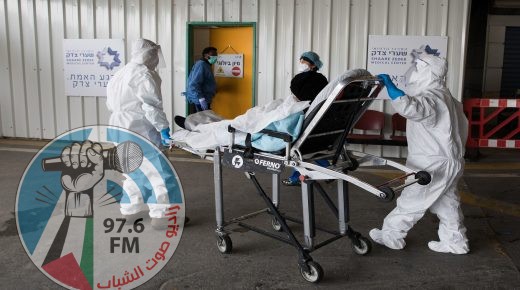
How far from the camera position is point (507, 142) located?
7348 mm

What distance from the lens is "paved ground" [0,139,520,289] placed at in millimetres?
3516

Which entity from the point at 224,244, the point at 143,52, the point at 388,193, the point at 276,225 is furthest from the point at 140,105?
the point at 388,193

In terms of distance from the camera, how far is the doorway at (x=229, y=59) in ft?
26.7

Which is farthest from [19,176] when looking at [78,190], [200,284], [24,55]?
[200,284]

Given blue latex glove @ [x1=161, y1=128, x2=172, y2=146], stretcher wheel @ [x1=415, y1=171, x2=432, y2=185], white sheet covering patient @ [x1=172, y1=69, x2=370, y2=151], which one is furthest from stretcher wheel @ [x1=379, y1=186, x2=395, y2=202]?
blue latex glove @ [x1=161, y1=128, x2=172, y2=146]

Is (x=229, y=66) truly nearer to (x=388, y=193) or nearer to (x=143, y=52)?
(x=143, y=52)

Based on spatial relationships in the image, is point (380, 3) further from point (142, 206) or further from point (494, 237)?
point (142, 206)

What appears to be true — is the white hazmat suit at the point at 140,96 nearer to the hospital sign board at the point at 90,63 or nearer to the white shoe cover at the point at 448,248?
the white shoe cover at the point at 448,248

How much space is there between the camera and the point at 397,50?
296 inches

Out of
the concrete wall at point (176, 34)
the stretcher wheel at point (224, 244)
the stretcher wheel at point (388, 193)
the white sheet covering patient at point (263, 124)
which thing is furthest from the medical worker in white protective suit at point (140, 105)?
the concrete wall at point (176, 34)

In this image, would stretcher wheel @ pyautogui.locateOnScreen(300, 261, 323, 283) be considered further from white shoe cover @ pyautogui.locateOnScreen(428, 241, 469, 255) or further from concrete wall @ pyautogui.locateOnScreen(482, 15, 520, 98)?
concrete wall @ pyautogui.locateOnScreen(482, 15, 520, 98)

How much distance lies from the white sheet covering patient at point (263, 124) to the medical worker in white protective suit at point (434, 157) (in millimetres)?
748

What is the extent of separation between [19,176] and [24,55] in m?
3.27

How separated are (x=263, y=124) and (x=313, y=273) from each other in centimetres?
111
